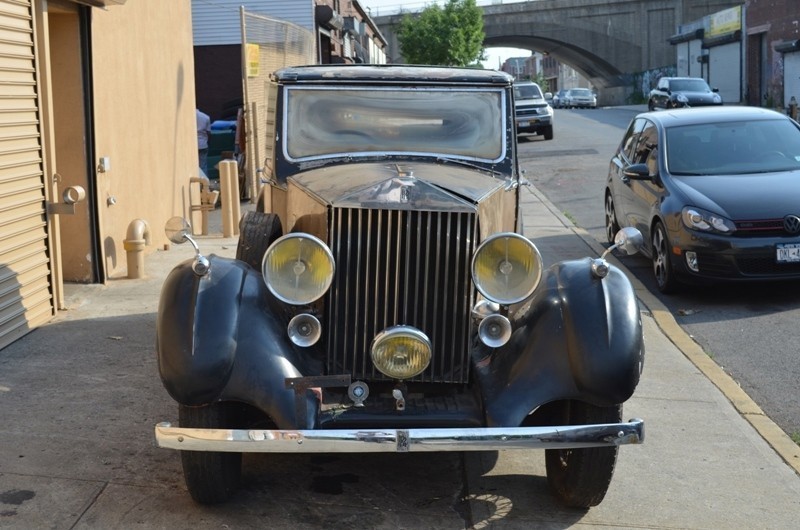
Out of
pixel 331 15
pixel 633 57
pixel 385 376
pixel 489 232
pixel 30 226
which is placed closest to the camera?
pixel 385 376

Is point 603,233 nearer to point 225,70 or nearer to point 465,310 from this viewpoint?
point 465,310

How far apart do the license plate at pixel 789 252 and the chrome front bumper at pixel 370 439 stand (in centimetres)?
532

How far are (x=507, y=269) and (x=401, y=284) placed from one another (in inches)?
19.5

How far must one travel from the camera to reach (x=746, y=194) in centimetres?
933

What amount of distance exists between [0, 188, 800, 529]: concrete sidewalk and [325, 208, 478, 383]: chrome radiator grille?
0.68 meters

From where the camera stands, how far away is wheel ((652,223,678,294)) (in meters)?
9.65

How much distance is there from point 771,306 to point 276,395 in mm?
6085

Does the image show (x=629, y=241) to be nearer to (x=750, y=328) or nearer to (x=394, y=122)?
(x=394, y=122)

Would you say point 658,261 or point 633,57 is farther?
point 633,57

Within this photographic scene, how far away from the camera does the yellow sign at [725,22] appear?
1986 inches

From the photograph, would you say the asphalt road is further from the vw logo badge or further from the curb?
the vw logo badge

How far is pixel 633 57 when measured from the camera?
254ft

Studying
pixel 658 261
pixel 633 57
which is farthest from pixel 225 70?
pixel 633 57

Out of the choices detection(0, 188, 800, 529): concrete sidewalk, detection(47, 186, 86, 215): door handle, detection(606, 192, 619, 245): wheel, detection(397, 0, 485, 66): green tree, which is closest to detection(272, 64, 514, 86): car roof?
detection(0, 188, 800, 529): concrete sidewalk
